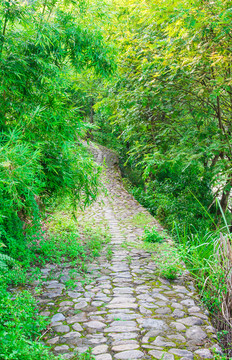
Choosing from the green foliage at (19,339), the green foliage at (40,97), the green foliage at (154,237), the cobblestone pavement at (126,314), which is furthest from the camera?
the green foliage at (154,237)

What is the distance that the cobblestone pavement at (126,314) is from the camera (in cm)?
232

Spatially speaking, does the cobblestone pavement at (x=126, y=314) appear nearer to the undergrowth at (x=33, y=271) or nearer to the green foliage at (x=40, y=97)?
the undergrowth at (x=33, y=271)

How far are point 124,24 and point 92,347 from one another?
294 inches

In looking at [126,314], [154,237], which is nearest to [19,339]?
[126,314]

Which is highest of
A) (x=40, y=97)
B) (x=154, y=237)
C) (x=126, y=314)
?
(x=40, y=97)

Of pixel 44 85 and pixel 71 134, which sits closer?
pixel 44 85

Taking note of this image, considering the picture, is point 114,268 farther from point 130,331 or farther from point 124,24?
point 124,24

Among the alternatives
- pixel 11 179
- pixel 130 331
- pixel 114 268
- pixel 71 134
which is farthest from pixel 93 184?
pixel 130 331

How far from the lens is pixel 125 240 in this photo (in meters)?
5.66

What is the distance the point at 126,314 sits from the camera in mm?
2881

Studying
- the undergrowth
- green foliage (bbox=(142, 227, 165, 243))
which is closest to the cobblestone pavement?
the undergrowth

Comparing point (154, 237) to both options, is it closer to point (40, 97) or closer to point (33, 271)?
point (33, 271)

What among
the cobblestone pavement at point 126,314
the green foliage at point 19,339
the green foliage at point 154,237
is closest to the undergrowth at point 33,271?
the green foliage at point 19,339

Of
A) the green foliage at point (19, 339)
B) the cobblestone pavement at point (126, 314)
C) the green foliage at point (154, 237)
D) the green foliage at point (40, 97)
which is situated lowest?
the cobblestone pavement at point (126, 314)
